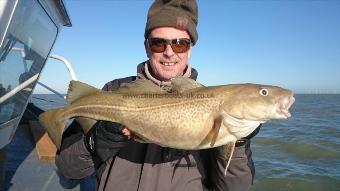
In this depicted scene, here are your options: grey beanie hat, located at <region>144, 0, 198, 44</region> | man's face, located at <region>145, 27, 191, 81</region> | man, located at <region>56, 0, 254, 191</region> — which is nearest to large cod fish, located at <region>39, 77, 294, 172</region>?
man, located at <region>56, 0, 254, 191</region>

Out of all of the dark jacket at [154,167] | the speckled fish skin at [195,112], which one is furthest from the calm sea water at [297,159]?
the speckled fish skin at [195,112]

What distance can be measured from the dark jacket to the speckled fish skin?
0.46 metres

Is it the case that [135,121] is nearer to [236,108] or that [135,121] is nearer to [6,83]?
[236,108]

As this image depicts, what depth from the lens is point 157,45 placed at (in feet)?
13.3

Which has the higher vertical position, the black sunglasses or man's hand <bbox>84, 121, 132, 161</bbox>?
the black sunglasses

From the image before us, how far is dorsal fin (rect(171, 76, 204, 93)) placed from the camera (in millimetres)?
3424

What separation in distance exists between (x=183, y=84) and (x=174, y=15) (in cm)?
102

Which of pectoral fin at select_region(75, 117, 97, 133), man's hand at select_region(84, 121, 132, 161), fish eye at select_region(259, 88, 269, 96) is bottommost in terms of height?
man's hand at select_region(84, 121, 132, 161)

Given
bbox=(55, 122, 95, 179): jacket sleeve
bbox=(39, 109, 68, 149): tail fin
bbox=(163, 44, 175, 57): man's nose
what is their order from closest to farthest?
bbox=(39, 109, 68, 149): tail fin → bbox=(55, 122, 95, 179): jacket sleeve → bbox=(163, 44, 175, 57): man's nose

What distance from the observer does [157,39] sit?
4047 millimetres

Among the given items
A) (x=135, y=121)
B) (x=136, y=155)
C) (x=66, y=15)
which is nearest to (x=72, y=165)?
(x=136, y=155)

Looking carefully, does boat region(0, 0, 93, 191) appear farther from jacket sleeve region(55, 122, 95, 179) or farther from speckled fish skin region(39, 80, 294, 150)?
speckled fish skin region(39, 80, 294, 150)

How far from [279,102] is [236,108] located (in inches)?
15.2

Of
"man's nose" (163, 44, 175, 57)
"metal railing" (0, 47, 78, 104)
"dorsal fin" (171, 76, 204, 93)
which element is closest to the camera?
"dorsal fin" (171, 76, 204, 93)
